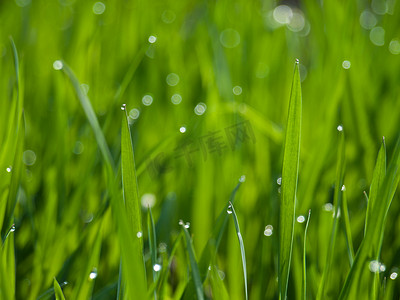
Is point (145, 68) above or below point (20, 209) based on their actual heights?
above

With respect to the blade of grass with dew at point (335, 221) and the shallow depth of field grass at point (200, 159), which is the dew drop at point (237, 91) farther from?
the blade of grass with dew at point (335, 221)

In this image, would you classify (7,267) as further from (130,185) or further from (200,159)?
(200,159)

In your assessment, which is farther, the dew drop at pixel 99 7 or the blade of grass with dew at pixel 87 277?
the dew drop at pixel 99 7

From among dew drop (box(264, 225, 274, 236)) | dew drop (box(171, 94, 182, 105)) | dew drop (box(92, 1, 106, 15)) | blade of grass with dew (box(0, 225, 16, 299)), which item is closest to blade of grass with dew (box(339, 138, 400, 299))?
dew drop (box(264, 225, 274, 236))

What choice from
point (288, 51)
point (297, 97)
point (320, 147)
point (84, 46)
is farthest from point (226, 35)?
point (297, 97)

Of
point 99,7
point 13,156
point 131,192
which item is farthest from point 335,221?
point 99,7

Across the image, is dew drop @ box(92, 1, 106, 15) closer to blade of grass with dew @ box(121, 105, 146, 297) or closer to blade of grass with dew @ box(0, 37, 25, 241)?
blade of grass with dew @ box(0, 37, 25, 241)

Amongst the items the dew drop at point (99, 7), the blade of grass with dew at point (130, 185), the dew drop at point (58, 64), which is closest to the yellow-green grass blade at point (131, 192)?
the blade of grass with dew at point (130, 185)

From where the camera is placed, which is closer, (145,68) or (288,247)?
(288,247)

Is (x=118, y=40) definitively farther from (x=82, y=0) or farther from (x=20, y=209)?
(x=20, y=209)
